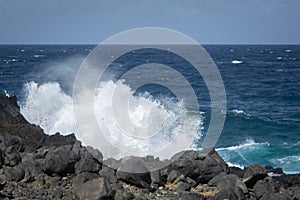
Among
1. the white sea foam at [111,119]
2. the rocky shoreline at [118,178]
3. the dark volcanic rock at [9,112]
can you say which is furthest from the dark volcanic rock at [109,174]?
the white sea foam at [111,119]

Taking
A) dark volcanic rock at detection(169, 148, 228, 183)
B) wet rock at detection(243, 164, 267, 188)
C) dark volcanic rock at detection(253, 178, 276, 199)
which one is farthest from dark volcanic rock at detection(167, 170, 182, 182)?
dark volcanic rock at detection(253, 178, 276, 199)

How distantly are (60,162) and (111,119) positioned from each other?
1134 cm

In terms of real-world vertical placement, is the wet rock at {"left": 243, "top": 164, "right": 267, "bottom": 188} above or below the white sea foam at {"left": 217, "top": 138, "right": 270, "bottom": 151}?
above

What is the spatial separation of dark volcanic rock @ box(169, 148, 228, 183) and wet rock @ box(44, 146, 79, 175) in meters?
2.18

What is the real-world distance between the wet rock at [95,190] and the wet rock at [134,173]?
1023 millimetres

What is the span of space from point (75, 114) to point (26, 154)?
10713mm

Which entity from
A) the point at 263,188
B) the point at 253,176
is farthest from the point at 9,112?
the point at 263,188

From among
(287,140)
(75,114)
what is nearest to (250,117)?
(287,140)

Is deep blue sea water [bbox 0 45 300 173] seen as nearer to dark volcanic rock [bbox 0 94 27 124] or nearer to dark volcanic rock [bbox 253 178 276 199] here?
dark volcanic rock [bbox 0 94 27 124]

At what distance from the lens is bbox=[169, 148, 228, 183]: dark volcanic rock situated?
32.2 ft

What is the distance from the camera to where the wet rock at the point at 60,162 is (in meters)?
9.21

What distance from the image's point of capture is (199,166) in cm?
988

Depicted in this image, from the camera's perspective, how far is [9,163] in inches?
376

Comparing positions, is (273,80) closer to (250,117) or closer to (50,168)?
(250,117)
